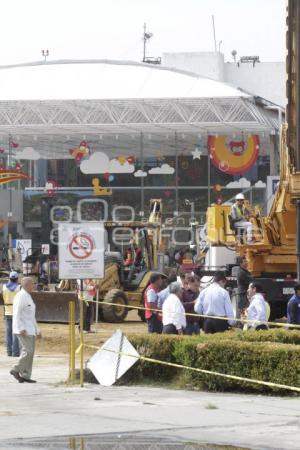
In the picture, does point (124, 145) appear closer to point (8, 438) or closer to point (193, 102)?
point (193, 102)

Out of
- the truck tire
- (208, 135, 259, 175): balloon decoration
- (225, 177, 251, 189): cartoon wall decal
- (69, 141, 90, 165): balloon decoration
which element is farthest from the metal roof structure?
the truck tire

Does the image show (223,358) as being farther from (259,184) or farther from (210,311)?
(259,184)

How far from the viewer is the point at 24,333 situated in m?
17.1

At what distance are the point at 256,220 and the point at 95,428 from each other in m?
17.5

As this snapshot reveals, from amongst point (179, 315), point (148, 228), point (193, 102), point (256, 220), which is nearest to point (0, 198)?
point (193, 102)

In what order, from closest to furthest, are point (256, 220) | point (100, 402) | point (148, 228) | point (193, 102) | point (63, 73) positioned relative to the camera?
point (100, 402), point (256, 220), point (148, 228), point (193, 102), point (63, 73)

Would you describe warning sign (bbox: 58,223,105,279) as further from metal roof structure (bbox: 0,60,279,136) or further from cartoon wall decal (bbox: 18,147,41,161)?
cartoon wall decal (bbox: 18,147,41,161)

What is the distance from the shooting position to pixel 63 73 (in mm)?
56469

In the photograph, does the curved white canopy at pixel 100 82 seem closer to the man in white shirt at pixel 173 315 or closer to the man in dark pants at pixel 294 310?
the man in dark pants at pixel 294 310

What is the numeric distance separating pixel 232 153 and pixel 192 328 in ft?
121

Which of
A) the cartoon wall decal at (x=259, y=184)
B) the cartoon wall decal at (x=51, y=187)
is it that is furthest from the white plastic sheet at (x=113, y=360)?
the cartoon wall decal at (x=51, y=187)

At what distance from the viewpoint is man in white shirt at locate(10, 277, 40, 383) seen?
1708 cm

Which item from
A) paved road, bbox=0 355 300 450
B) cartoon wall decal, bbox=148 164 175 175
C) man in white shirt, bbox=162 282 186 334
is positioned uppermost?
cartoon wall decal, bbox=148 164 175 175

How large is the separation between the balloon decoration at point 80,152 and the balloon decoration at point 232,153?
→ 6.11 metres
